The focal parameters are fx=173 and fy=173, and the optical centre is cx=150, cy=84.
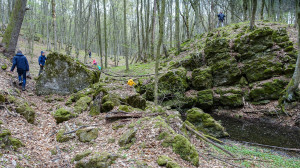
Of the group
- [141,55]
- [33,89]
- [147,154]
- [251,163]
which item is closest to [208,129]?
[251,163]

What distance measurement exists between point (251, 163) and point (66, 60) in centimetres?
987

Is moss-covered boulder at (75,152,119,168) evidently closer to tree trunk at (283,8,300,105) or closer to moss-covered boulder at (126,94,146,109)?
moss-covered boulder at (126,94,146,109)

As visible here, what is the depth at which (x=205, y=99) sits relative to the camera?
541 inches

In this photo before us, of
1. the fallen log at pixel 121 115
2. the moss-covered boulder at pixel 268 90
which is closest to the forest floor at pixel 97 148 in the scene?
the fallen log at pixel 121 115

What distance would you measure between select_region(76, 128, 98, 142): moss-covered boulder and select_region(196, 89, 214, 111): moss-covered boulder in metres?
9.82

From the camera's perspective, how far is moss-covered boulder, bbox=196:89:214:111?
13652mm

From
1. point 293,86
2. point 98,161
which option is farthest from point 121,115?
point 293,86

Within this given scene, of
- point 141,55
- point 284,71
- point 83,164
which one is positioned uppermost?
point 141,55

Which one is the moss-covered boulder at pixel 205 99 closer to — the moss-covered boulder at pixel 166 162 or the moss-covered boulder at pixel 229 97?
the moss-covered boulder at pixel 229 97

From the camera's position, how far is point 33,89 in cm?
922

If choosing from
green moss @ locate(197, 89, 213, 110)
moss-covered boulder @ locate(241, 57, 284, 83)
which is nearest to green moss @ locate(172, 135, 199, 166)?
green moss @ locate(197, 89, 213, 110)

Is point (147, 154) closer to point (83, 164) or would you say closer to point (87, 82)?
point (83, 164)

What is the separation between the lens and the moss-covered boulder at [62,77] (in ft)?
30.2

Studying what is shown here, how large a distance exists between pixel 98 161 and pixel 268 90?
42.1 feet
